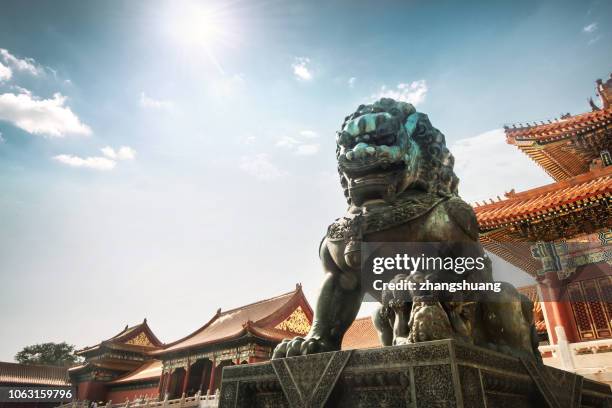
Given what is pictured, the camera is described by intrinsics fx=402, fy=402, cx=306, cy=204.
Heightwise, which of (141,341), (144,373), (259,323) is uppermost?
(141,341)

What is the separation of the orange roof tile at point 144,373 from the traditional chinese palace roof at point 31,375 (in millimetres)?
8966

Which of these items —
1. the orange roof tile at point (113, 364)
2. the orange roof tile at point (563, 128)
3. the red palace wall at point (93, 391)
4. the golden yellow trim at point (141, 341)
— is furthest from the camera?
the golden yellow trim at point (141, 341)

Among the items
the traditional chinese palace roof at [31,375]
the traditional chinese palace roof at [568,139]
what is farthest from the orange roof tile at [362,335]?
the traditional chinese palace roof at [31,375]

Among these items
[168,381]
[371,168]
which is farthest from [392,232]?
[168,381]

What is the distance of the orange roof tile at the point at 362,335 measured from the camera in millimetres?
20723

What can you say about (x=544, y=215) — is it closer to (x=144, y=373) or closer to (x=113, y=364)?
(x=144, y=373)

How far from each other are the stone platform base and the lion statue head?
95 centimetres

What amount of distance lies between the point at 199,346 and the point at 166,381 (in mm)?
3684

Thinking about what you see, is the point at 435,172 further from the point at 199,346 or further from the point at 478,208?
the point at 199,346

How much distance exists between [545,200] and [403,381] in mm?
9246

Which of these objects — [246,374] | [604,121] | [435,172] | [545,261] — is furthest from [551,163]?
[246,374]

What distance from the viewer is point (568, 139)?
472 inches

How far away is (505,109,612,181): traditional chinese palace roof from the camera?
37.1 feet

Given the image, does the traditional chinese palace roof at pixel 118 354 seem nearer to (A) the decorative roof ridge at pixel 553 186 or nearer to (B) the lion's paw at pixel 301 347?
(A) the decorative roof ridge at pixel 553 186
